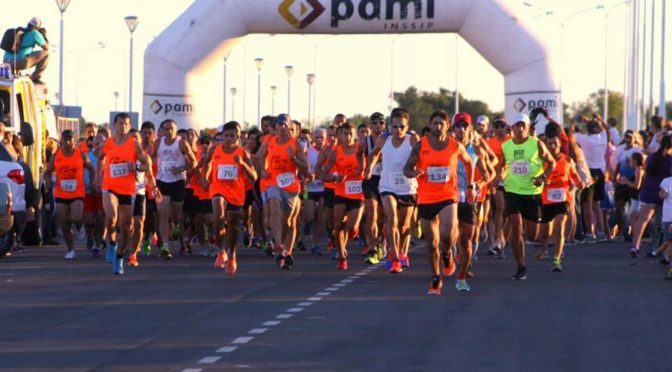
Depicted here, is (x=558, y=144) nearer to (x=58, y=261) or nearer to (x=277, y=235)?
(x=277, y=235)

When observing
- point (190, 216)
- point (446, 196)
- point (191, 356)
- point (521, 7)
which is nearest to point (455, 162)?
point (446, 196)

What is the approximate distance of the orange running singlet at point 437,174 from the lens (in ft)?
58.2

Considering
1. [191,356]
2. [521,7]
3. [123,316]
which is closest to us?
[191,356]

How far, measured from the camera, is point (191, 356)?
11.7 m

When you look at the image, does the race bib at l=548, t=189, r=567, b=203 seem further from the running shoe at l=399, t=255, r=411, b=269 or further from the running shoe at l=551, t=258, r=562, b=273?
the running shoe at l=399, t=255, r=411, b=269

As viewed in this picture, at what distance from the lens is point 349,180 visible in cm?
2317

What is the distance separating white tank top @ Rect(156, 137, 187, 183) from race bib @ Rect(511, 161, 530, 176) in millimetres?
5739

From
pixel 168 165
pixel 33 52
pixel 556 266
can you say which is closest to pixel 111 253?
pixel 168 165

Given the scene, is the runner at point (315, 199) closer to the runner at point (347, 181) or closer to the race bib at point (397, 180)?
the runner at point (347, 181)

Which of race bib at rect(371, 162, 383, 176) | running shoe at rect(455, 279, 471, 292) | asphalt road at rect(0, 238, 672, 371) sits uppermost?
race bib at rect(371, 162, 383, 176)

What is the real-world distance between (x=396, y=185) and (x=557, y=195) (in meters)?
2.66

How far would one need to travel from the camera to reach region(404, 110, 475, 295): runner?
17734mm

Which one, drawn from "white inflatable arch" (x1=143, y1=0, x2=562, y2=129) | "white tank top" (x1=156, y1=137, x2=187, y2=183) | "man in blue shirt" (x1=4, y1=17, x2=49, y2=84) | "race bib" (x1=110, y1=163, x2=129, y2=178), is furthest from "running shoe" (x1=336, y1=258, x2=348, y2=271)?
"white inflatable arch" (x1=143, y1=0, x2=562, y2=129)

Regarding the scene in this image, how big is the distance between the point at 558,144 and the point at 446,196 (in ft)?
16.8
